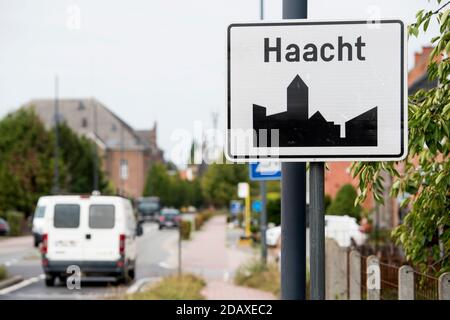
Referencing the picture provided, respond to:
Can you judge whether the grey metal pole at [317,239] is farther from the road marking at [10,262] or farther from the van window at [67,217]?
the road marking at [10,262]

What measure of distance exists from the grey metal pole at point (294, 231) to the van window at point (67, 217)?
16.3m

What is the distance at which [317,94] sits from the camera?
309 centimetres

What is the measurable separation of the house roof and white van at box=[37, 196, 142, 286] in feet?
274

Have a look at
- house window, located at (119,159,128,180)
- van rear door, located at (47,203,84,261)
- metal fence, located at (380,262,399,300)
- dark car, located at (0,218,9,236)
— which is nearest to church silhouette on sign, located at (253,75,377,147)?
metal fence, located at (380,262,399,300)

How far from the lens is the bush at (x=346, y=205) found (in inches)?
1126

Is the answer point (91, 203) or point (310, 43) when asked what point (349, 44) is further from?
point (91, 203)

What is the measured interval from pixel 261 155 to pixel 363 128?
0.36 m

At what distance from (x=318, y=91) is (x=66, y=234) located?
55.6 ft

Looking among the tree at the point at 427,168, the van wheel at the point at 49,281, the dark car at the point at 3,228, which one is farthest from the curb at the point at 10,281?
the dark car at the point at 3,228

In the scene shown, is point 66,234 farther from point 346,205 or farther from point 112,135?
point 112,135

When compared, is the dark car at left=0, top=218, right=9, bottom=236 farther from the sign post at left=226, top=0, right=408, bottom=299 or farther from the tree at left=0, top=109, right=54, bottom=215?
the sign post at left=226, top=0, right=408, bottom=299

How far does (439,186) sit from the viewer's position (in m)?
5.24

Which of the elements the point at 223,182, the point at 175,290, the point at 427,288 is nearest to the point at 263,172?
the point at 175,290
